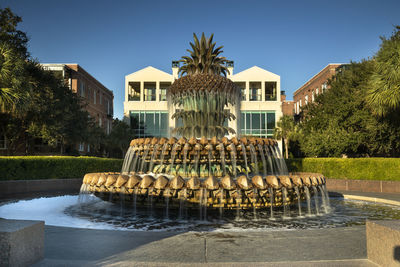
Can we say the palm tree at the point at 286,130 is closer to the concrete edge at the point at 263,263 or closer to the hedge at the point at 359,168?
the hedge at the point at 359,168

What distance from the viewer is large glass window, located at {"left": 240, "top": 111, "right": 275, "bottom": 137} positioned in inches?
1740

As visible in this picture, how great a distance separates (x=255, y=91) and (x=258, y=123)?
20.4ft

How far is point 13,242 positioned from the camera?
2.76m

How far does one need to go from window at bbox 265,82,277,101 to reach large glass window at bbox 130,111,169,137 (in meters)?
16.8

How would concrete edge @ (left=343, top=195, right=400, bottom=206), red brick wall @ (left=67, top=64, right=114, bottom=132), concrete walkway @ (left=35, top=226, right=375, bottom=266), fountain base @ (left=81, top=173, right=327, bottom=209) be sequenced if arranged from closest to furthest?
concrete walkway @ (left=35, top=226, right=375, bottom=266)
fountain base @ (left=81, top=173, right=327, bottom=209)
concrete edge @ (left=343, top=195, right=400, bottom=206)
red brick wall @ (left=67, top=64, right=114, bottom=132)

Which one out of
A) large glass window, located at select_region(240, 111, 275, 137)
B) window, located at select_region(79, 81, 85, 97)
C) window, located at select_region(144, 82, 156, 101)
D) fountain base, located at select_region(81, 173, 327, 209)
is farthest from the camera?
window, located at select_region(144, 82, 156, 101)

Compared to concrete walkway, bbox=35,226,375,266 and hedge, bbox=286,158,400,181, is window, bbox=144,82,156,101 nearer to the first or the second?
hedge, bbox=286,158,400,181

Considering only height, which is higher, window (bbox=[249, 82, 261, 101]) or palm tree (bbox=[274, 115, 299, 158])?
window (bbox=[249, 82, 261, 101])

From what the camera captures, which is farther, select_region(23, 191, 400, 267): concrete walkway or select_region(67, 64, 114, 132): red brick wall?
select_region(67, 64, 114, 132): red brick wall

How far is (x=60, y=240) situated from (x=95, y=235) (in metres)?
0.47

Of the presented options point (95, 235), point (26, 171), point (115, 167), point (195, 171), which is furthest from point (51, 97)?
point (95, 235)

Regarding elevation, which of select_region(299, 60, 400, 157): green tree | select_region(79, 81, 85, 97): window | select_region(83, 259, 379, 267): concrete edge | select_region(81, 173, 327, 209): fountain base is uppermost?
select_region(79, 81, 85, 97): window

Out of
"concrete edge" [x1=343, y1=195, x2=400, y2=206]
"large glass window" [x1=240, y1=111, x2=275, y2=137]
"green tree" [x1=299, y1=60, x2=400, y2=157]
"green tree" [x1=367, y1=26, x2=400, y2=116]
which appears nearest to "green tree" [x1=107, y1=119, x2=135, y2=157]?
"large glass window" [x1=240, y1=111, x2=275, y2=137]

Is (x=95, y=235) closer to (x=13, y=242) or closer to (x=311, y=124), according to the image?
(x=13, y=242)
